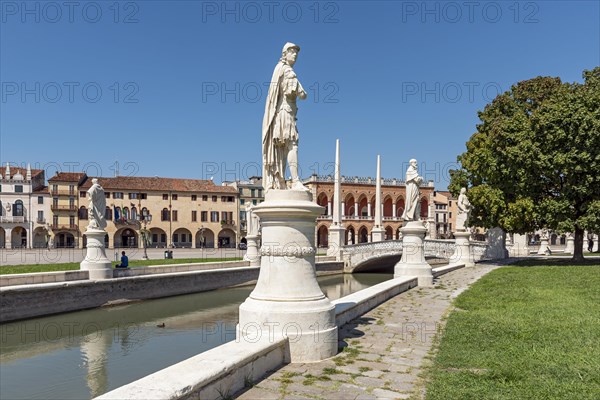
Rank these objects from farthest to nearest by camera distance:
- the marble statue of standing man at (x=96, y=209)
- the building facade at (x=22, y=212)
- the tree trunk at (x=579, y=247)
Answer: the building facade at (x=22, y=212)
the tree trunk at (x=579, y=247)
the marble statue of standing man at (x=96, y=209)

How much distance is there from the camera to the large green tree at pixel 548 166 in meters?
22.0

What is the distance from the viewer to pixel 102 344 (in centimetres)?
1270

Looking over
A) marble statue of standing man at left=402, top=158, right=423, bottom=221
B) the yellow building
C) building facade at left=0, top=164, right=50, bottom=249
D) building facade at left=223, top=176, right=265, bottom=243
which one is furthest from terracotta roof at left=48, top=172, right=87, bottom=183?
marble statue of standing man at left=402, top=158, right=423, bottom=221

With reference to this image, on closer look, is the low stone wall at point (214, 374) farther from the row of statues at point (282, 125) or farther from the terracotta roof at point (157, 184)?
the terracotta roof at point (157, 184)

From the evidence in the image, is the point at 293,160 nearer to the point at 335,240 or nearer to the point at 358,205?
the point at 335,240

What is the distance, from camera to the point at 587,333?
6.98m

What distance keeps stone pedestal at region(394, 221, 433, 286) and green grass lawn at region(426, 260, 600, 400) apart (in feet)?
12.6

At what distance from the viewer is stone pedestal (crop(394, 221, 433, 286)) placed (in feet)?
50.0

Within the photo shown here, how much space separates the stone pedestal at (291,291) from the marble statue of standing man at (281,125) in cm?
44

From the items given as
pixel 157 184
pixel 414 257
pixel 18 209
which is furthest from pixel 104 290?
pixel 18 209

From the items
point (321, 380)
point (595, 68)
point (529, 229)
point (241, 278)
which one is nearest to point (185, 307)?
point (241, 278)

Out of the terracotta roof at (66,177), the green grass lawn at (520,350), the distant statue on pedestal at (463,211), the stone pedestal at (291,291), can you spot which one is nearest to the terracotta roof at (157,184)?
the terracotta roof at (66,177)

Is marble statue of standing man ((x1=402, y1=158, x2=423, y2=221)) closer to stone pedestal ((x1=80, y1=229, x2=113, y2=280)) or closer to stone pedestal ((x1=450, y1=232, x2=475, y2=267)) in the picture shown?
stone pedestal ((x1=450, y1=232, x2=475, y2=267))

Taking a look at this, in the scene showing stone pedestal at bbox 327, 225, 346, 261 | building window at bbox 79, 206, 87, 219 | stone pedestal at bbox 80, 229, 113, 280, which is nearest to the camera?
stone pedestal at bbox 80, 229, 113, 280
